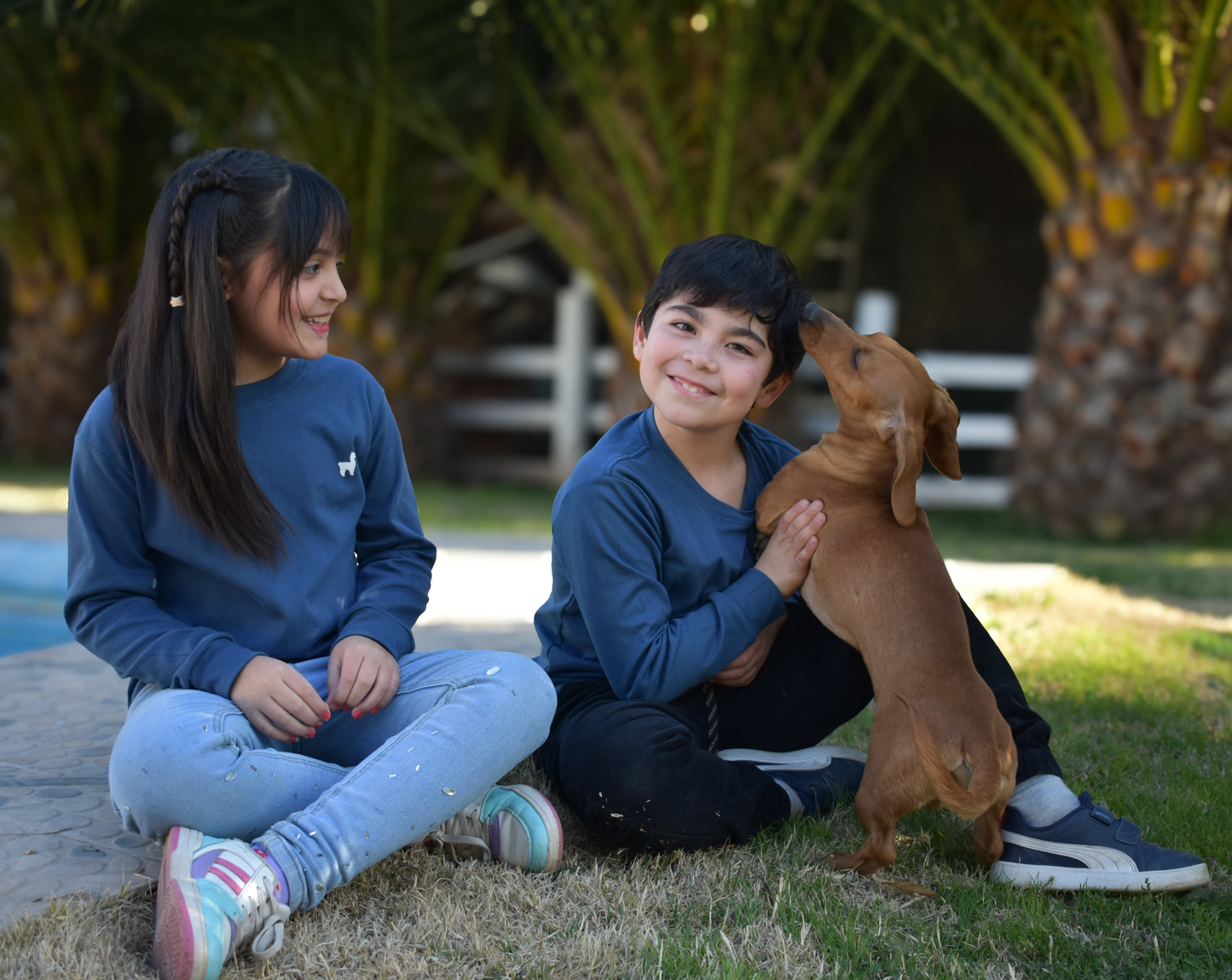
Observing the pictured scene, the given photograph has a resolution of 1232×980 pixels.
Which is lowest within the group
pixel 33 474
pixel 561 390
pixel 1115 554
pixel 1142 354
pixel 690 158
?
pixel 33 474

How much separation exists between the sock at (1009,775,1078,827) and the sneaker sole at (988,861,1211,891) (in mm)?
93

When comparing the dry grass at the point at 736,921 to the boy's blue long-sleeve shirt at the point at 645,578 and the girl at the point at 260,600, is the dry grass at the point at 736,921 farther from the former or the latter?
the boy's blue long-sleeve shirt at the point at 645,578

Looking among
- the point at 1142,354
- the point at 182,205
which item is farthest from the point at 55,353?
the point at 182,205

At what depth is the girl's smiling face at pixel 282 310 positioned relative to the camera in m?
1.95

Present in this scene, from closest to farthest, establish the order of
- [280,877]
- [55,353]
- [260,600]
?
1. [280,877]
2. [260,600]
3. [55,353]

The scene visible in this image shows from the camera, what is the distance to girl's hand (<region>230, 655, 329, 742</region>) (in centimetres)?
181

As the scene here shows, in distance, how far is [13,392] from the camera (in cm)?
899

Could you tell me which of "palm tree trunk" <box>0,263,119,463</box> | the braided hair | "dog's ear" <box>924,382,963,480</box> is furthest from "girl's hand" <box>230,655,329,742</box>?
"palm tree trunk" <box>0,263,119,463</box>

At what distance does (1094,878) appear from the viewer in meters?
1.88

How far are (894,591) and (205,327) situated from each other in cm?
130

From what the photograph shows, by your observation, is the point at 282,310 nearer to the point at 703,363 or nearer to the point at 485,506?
the point at 703,363

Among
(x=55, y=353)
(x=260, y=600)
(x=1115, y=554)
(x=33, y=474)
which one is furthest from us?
(x=55, y=353)

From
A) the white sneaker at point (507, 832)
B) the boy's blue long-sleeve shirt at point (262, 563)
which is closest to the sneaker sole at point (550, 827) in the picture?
the white sneaker at point (507, 832)

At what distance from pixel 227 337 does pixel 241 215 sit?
0.20 metres
